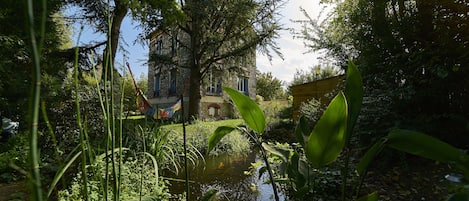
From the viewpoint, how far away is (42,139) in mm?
3939

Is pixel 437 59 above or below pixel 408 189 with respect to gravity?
above

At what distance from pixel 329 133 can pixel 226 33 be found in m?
9.31

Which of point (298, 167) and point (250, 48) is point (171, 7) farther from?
point (298, 167)

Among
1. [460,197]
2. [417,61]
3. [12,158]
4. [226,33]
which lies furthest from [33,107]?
[226,33]

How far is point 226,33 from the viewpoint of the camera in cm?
969

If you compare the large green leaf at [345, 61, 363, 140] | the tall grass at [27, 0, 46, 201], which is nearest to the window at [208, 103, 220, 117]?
the large green leaf at [345, 61, 363, 140]

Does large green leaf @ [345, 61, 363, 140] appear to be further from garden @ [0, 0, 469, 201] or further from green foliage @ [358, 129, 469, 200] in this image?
green foliage @ [358, 129, 469, 200]

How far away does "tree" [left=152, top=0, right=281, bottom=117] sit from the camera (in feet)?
30.1

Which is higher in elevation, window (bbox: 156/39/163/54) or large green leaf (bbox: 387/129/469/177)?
window (bbox: 156/39/163/54)

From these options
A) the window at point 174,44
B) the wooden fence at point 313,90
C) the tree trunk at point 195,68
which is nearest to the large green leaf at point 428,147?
the wooden fence at point 313,90

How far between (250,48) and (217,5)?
6.33 feet

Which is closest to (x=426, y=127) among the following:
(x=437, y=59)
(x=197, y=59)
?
(x=437, y=59)

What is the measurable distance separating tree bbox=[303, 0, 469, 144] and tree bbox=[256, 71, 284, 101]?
60.4 ft

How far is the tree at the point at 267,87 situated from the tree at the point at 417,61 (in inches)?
724
